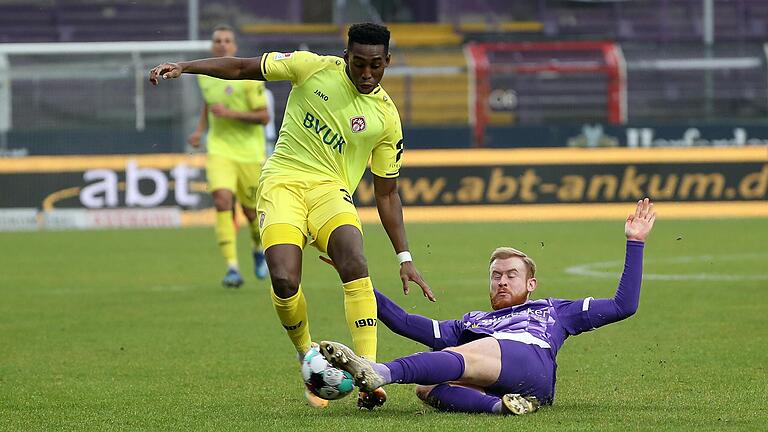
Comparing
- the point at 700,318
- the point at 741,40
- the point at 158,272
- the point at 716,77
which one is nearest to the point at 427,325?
the point at 700,318

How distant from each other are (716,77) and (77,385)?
74.4 feet

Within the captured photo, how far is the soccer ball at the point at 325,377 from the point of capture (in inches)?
241

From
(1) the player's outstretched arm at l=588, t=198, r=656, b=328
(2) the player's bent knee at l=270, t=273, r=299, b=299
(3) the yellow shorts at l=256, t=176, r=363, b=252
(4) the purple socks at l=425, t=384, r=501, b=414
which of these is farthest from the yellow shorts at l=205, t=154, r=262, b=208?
(1) the player's outstretched arm at l=588, t=198, r=656, b=328

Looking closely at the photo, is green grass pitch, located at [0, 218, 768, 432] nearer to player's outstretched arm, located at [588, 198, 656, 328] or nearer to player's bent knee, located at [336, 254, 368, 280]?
player's outstretched arm, located at [588, 198, 656, 328]

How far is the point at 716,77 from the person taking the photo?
28.7 metres

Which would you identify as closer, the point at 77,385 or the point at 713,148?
the point at 77,385

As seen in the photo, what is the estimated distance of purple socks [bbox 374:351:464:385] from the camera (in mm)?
6297

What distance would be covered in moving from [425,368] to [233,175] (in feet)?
27.6

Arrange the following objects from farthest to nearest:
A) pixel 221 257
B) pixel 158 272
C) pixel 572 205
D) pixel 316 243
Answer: pixel 572 205
pixel 221 257
pixel 158 272
pixel 316 243

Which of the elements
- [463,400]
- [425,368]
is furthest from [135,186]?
[425,368]

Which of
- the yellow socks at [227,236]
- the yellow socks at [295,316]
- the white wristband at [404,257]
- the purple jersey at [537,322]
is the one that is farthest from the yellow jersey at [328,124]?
the yellow socks at [227,236]

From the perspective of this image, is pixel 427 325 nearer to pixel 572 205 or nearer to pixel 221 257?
pixel 221 257

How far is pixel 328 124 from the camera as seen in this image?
762cm

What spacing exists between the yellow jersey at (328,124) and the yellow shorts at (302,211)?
0.25 ft
